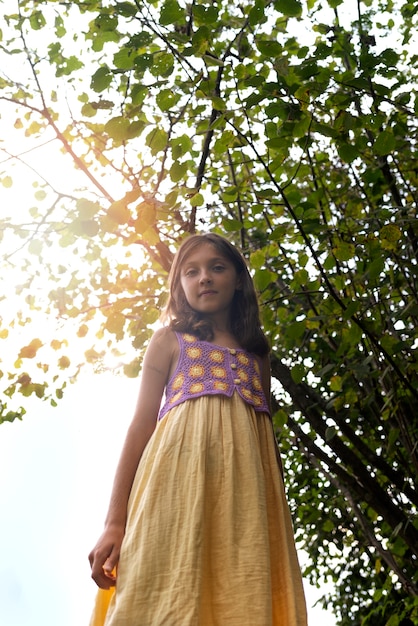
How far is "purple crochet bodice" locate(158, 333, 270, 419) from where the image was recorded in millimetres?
1835

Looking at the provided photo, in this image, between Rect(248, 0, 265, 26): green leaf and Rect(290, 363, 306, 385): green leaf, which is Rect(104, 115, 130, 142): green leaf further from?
Rect(290, 363, 306, 385): green leaf

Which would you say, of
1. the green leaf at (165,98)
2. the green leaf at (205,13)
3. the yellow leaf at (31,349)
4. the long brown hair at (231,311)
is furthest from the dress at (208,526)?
the yellow leaf at (31,349)

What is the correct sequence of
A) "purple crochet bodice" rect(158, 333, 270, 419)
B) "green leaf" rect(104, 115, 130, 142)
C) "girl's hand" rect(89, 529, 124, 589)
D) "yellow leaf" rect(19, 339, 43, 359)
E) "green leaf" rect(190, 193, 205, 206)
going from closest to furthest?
"girl's hand" rect(89, 529, 124, 589) → "purple crochet bodice" rect(158, 333, 270, 419) → "green leaf" rect(104, 115, 130, 142) → "green leaf" rect(190, 193, 205, 206) → "yellow leaf" rect(19, 339, 43, 359)

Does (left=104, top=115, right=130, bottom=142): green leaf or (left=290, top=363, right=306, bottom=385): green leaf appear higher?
(left=104, top=115, right=130, bottom=142): green leaf

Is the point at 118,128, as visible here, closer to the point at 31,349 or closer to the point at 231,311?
the point at 231,311

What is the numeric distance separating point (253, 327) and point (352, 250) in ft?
1.91

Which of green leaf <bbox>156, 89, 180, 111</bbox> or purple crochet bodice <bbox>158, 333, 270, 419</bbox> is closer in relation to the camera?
purple crochet bodice <bbox>158, 333, 270, 419</bbox>

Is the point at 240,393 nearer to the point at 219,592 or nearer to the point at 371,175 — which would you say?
the point at 219,592

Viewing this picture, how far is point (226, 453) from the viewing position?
1676 millimetres

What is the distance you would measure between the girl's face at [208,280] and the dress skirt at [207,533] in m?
0.35

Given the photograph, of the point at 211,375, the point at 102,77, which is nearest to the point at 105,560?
the point at 211,375

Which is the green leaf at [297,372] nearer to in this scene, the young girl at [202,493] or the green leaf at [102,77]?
the young girl at [202,493]

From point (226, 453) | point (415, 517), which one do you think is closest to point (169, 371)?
point (226, 453)

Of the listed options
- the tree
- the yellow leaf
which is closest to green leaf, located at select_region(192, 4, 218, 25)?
the tree
